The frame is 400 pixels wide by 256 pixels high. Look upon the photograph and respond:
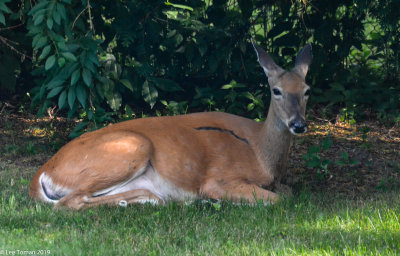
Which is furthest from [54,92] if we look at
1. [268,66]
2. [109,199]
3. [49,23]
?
[268,66]

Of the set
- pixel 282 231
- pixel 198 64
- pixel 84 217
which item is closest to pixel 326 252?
pixel 282 231

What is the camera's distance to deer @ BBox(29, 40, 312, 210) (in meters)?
5.18

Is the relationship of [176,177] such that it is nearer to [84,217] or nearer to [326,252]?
[84,217]

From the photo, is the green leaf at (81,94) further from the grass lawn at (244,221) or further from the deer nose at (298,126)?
the deer nose at (298,126)

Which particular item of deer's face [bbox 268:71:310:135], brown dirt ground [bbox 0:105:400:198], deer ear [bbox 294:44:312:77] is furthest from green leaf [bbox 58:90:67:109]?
deer ear [bbox 294:44:312:77]

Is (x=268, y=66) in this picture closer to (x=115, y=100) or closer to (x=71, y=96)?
(x=71, y=96)

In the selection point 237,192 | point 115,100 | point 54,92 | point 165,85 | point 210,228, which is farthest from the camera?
point 165,85

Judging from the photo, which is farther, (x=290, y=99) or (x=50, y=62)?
(x=50, y=62)

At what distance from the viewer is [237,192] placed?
5305 millimetres

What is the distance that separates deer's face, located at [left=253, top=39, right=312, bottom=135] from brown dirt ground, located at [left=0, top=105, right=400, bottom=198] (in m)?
0.71

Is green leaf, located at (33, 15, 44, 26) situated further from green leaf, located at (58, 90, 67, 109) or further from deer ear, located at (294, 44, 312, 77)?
deer ear, located at (294, 44, 312, 77)

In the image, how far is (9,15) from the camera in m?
7.48

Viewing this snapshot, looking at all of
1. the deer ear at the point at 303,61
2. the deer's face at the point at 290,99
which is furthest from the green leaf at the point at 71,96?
the deer ear at the point at 303,61

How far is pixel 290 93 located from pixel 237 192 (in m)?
0.91
